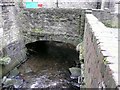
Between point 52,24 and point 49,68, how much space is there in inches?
82.1

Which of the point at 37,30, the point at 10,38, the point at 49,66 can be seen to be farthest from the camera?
the point at 49,66

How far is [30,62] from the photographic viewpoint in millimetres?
9680

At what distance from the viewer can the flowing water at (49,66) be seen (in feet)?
25.2

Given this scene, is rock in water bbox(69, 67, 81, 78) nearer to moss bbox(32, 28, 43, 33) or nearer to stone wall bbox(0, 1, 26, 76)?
moss bbox(32, 28, 43, 33)

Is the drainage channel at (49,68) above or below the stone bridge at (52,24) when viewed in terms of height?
below

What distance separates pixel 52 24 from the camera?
9.00m

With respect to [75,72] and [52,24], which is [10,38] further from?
[75,72]

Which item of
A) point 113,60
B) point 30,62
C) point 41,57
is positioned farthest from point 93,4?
point 113,60

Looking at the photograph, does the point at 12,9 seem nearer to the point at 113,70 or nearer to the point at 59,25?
the point at 59,25

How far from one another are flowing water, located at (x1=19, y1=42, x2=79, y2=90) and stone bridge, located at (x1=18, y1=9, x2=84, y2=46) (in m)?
1.34

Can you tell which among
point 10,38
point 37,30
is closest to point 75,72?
point 37,30

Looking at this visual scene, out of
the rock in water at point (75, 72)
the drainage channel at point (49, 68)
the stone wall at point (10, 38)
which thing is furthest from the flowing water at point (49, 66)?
the stone wall at point (10, 38)

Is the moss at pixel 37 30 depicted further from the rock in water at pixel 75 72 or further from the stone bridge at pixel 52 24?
the rock in water at pixel 75 72

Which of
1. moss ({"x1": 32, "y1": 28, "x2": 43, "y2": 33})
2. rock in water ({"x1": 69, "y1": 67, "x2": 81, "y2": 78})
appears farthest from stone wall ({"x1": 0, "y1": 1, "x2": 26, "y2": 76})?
rock in water ({"x1": 69, "y1": 67, "x2": 81, "y2": 78})
